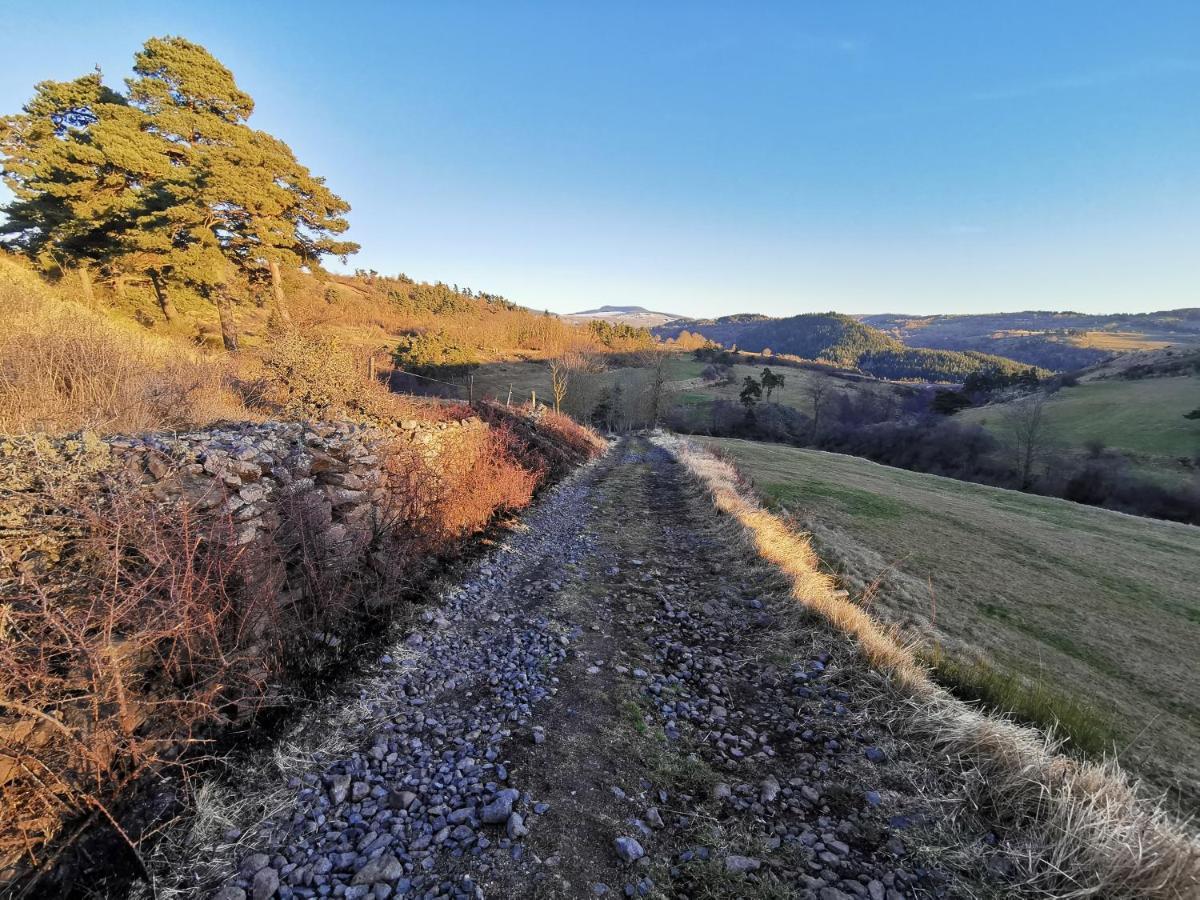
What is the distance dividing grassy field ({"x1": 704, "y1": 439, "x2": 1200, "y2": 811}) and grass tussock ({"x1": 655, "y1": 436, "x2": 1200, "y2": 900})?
1.54 metres

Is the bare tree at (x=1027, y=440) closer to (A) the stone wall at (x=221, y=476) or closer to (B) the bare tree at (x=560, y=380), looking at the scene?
(B) the bare tree at (x=560, y=380)

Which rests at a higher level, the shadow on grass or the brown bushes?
the brown bushes

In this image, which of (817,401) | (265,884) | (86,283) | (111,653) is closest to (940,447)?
(817,401)

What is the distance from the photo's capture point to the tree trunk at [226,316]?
2036 cm

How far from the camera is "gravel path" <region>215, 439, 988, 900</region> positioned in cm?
296

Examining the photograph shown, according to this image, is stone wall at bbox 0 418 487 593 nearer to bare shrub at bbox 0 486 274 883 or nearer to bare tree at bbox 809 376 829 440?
bare shrub at bbox 0 486 274 883

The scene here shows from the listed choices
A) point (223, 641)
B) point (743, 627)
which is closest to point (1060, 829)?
point (743, 627)

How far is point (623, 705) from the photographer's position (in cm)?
479

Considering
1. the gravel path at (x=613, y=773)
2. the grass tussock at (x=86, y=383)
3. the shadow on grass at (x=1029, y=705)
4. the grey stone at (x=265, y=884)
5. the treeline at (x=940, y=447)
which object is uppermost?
the grass tussock at (x=86, y=383)

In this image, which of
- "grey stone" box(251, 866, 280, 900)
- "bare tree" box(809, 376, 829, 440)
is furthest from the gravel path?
"bare tree" box(809, 376, 829, 440)

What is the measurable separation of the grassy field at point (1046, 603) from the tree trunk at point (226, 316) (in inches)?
979

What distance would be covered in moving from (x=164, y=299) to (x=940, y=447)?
68488 mm

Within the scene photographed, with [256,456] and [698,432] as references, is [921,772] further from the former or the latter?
[698,432]

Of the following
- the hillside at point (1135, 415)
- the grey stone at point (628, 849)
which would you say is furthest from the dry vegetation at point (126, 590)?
the hillside at point (1135, 415)
